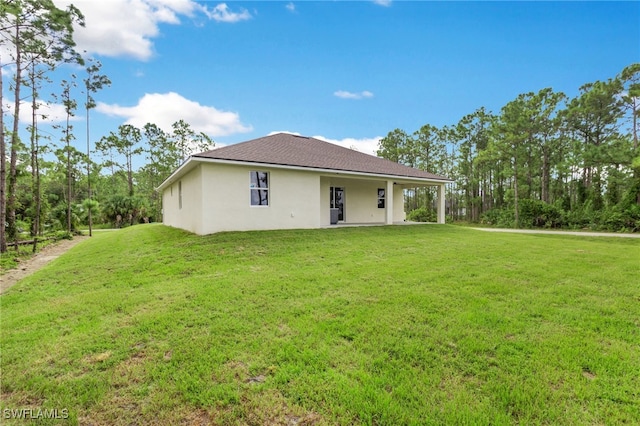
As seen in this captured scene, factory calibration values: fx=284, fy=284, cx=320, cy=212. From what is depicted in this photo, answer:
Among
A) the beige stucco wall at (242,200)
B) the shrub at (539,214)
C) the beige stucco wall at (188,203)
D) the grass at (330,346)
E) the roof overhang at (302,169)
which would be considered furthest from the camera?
the shrub at (539,214)

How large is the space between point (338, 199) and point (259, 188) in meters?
5.68

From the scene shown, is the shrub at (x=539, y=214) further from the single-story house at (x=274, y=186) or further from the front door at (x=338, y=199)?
the front door at (x=338, y=199)

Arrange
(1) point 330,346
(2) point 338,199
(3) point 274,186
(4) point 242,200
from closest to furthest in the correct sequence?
1. (1) point 330,346
2. (4) point 242,200
3. (3) point 274,186
4. (2) point 338,199

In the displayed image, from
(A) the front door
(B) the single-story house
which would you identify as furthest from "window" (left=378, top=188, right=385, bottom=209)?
(A) the front door

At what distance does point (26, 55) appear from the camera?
13477 millimetres

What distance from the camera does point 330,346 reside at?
3094 millimetres

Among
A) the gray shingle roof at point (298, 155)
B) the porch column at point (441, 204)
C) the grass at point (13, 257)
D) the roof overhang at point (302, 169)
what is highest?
the gray shingle roof at point (298, 155)

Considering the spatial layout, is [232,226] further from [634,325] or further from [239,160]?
[634,325]

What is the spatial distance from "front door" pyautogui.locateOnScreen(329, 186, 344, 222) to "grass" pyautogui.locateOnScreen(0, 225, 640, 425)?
9288 millimetres

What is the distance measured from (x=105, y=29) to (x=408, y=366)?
17.1m

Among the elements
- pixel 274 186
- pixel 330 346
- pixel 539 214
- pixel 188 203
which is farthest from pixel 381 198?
pixel 330 346

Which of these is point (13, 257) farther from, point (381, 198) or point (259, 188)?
point (381, 198)

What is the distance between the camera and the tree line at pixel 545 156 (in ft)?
61.0

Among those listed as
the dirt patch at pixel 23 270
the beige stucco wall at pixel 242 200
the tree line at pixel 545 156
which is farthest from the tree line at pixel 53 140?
the tree line at pixel 545 156
